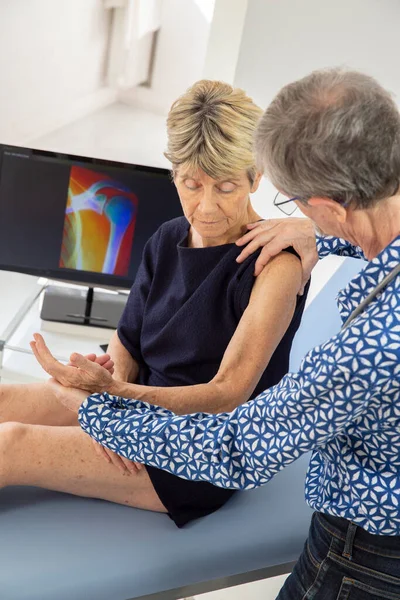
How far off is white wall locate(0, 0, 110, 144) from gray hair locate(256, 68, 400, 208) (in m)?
3.30

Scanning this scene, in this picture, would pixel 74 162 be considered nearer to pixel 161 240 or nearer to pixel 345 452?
pixel 161 240

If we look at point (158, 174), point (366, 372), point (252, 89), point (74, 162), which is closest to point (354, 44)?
point (252, 89)

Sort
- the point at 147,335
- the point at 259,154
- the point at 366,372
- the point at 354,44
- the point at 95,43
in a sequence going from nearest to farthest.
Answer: the point at 366,372
the point at 259,154
the point at 147,335
the point at 354,44
the point at 95,43

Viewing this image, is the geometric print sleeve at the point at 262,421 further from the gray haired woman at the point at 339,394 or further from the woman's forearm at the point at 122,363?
the woman's forearm at the point at 122,363

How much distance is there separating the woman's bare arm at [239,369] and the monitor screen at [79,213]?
3.24ft

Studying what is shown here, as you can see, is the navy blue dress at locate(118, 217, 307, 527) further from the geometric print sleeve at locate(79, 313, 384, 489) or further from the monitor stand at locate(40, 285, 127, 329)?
the monitor stand at locate(40, 285, 127, 329)

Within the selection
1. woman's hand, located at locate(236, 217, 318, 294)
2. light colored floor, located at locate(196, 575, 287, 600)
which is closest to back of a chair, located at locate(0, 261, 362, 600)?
woman's hand, located at locate(236, 217, 318, 294)

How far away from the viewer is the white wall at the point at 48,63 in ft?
13.9

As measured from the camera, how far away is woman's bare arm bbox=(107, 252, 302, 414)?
1681 millimetres

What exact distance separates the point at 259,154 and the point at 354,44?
1871 mm

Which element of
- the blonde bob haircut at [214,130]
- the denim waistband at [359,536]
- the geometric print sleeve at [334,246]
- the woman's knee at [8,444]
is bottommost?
the woman's knee at [8,444]

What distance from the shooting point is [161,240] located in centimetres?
198

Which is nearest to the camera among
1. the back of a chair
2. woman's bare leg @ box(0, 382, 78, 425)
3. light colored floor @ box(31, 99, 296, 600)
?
the back of a chair

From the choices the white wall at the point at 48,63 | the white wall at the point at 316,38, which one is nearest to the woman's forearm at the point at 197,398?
the white wall at the point at 316,38
